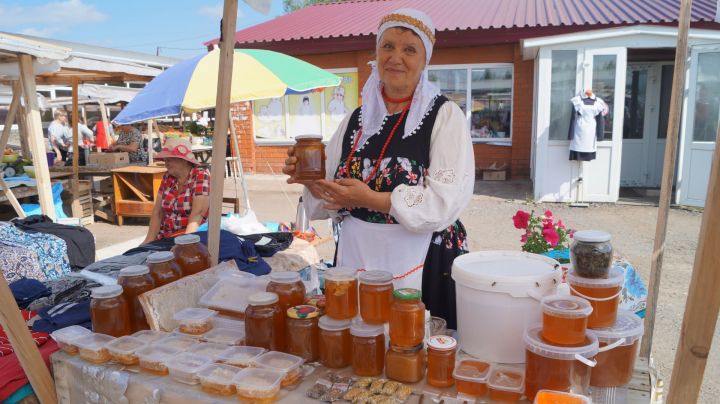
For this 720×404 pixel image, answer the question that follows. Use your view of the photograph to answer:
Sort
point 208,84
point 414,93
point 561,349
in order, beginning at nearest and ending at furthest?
point 561,349, point 414,93, point 208,84

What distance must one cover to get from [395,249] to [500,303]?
0.72 meters

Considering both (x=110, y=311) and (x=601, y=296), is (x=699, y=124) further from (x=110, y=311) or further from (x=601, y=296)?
(x=110, y=311)

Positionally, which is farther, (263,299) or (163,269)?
(163,269)

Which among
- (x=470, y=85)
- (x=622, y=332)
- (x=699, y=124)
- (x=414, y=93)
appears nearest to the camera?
(x=622, y=332)

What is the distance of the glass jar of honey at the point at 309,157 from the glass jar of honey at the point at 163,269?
2.18 ft

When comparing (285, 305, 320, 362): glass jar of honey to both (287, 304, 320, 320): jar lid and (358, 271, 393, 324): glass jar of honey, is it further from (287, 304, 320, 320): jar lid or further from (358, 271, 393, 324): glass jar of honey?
(358, 271, 393, 324): glass jar of honey

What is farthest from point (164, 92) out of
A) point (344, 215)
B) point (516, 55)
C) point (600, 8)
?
point (600, 8)

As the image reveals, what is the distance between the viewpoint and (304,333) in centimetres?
163

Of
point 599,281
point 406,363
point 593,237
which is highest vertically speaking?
point 593,237

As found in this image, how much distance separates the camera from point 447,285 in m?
2.17

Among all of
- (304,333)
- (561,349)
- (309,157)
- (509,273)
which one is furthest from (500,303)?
(309,157)

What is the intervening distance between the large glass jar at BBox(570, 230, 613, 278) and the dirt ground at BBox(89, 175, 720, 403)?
2387mm

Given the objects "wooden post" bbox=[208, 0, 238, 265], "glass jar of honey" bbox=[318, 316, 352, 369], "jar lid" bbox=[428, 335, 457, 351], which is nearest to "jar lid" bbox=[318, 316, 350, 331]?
"glass jar of honey" bbox=[318, 316, 352, 369]

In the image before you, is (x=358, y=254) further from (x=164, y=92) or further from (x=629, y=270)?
(x=164, y=92)
